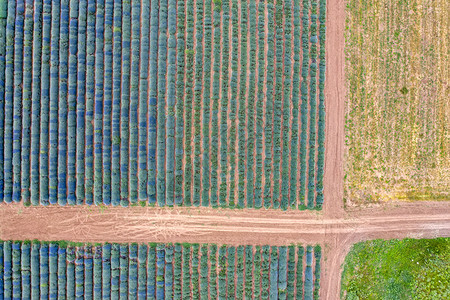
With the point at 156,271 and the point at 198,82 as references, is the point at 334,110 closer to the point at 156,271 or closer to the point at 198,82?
the point at 198,82

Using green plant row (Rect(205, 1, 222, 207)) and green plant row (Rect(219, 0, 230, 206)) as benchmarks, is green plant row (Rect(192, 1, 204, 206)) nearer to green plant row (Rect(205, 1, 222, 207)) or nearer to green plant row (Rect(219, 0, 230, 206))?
green plant row (Rect(205, 1, 222, 207))

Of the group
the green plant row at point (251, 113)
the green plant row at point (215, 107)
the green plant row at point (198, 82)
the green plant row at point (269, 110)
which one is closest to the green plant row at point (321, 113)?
the green plant row at point (269, 110)

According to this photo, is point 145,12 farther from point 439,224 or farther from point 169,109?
point 439,224

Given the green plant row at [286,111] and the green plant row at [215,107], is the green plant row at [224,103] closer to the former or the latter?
the green plant row at [215,107]

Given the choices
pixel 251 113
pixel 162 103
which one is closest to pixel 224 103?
pixel 251 113

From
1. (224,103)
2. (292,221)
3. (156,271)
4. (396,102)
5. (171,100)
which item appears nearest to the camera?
(156,271)

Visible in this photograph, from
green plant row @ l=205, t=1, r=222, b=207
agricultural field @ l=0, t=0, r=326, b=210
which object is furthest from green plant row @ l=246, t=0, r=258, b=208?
green plant row @ l=205, t=1, r=222, b=207
